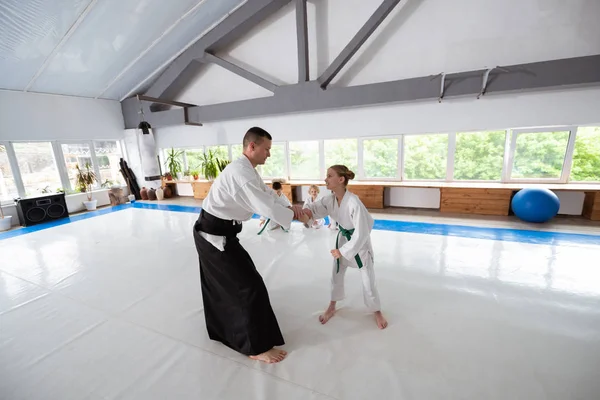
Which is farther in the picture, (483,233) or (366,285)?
(483,233)

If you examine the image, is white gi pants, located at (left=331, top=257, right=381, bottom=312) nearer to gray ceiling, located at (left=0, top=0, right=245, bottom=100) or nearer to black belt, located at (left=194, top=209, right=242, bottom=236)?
black belt, located at (left=194, top=209, right=242, bottom=236)

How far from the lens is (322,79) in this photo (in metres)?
5.55

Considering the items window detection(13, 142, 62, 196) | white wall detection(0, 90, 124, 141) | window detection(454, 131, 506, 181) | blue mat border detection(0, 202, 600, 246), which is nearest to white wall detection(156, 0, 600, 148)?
window detection(454, 131, 506, 181)

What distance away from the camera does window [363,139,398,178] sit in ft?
19.9

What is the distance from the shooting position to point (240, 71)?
6.41 metres

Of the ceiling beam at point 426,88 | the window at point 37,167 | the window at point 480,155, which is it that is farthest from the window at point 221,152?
the window at point 480,155

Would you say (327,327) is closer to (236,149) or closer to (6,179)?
(236,149)

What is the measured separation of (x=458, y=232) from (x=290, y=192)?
12.4 ft

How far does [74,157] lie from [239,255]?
8.28 meters

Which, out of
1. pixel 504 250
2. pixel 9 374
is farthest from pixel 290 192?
pixel 9 374

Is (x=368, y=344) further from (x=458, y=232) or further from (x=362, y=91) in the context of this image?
(x=362, y=91)

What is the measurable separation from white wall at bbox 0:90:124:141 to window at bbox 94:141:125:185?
1.07ft

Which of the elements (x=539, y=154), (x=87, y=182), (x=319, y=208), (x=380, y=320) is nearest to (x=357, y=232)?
(x=319, y=208)

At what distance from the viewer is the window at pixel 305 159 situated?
682cm
